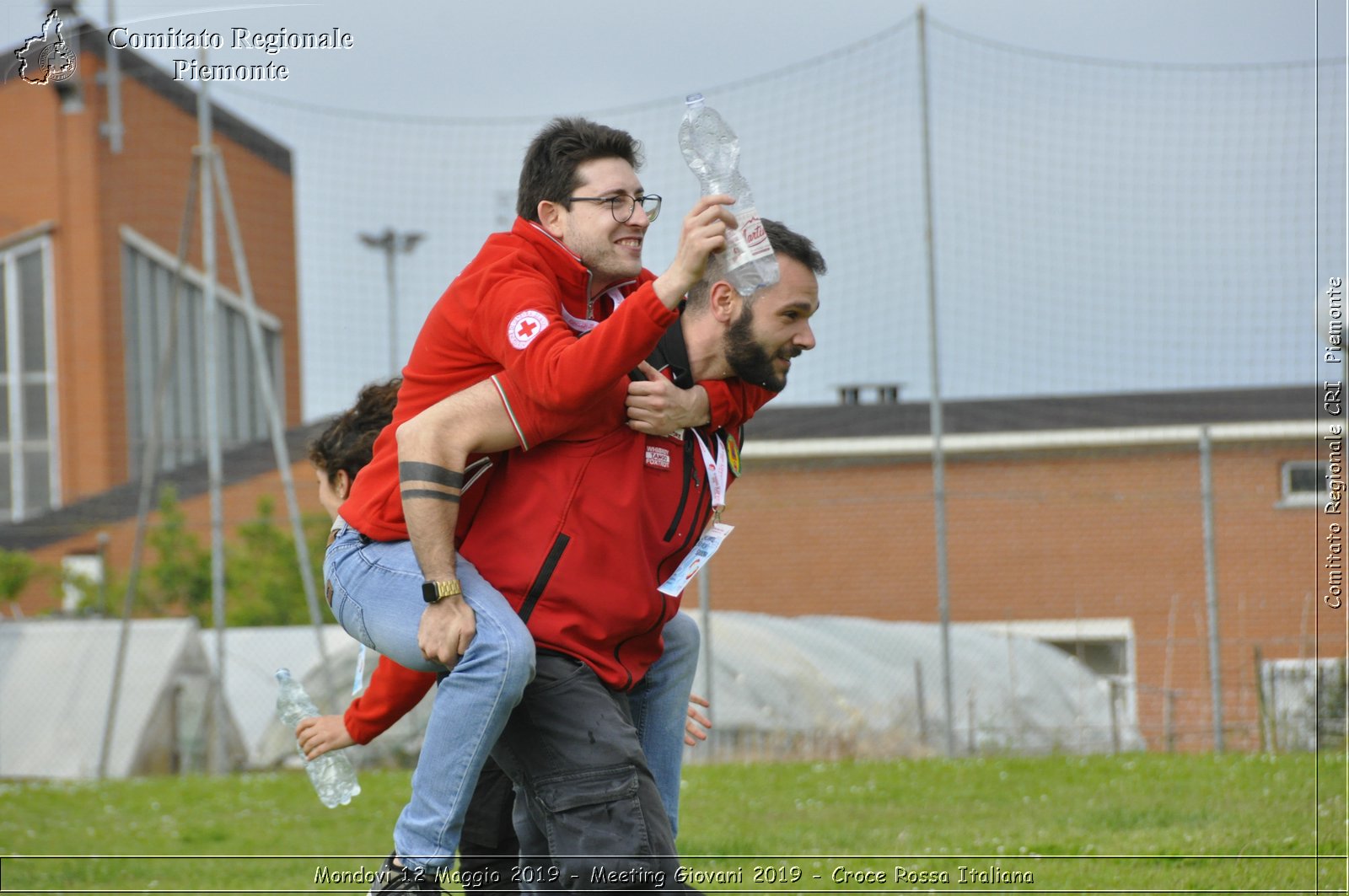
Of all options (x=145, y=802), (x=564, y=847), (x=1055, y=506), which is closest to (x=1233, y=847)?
(x=564, y=847)

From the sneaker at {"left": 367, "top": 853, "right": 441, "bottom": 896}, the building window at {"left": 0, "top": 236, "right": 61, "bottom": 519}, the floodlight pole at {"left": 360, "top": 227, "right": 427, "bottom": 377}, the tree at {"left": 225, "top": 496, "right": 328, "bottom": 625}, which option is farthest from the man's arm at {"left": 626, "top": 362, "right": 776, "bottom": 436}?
Result: the building window at {"left": 0, "top": 236, "right": 61, "bottom": 519}

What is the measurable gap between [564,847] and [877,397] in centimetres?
1142

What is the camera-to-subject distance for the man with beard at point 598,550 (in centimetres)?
271

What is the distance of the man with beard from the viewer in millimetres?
2705

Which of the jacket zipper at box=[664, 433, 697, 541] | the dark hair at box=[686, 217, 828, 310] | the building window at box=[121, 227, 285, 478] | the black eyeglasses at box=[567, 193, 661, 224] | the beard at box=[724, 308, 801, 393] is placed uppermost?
the building window at box=[121, 227, 285, 478]

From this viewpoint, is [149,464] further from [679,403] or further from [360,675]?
[679,403]

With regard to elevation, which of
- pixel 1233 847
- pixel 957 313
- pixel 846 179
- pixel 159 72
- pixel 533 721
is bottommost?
pixel 1233 847

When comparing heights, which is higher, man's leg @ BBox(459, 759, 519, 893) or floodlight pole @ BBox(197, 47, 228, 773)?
floodlight pole @ BBox(197, 47, 228, 773)

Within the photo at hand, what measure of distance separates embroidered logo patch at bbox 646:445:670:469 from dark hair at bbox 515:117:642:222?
0.59 metres

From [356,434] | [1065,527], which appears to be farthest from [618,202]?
[1065,527]

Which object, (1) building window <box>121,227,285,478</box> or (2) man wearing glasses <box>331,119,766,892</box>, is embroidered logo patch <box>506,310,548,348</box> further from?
(1) building window <box>121,227,285,478</box>

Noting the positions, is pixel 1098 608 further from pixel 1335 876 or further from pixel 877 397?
pixel 1335 876

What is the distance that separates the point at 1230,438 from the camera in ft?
45.3

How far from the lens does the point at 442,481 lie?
110 inches
